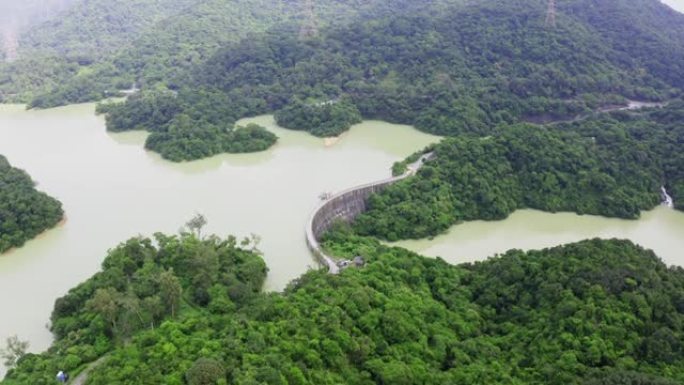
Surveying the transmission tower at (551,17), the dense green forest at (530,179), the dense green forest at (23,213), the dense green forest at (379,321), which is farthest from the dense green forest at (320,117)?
the dense green forest at (379,321)

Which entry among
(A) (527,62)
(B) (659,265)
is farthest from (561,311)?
(A) (527,62)

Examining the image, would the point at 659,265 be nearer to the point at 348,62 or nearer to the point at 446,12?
the point at 348,62

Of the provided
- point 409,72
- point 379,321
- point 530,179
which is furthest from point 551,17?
point 379,321

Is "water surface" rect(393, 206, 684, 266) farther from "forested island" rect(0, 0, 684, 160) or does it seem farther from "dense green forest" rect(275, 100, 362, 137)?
"dense green forest" rect(275, 100, 362, 137)

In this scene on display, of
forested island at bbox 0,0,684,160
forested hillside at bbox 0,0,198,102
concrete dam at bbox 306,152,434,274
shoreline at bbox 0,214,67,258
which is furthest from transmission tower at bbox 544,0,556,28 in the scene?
shoreline at bbox 0,214,67,258

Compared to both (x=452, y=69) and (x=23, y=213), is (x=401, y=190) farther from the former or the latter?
(x=452, y=69)

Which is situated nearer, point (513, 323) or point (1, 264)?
point (513, 323)
